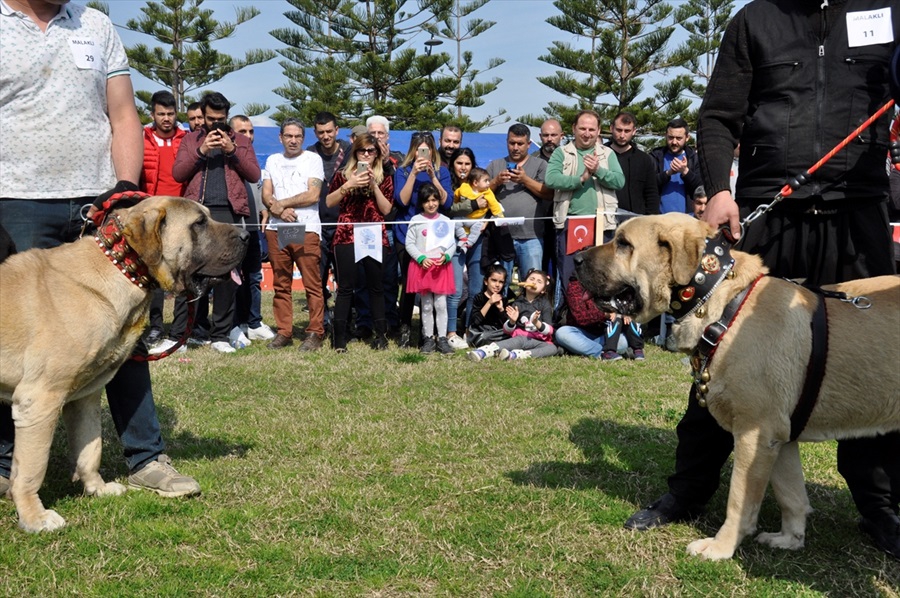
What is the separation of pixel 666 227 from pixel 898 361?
1110mm

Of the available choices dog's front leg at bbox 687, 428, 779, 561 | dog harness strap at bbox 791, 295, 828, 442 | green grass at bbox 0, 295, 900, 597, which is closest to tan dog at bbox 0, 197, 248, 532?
green grass at bbox 0, 295, 900, 597

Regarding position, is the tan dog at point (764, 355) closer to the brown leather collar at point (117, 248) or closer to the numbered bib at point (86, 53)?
the brown leather collar at point (117, 248)

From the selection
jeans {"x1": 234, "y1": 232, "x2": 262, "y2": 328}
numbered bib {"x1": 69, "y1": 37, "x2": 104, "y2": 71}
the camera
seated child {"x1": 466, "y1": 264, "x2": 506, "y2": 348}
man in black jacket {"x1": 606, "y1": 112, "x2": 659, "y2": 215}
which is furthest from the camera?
jeans {"x1": 234, "y1": 232, "x2": 262, "y2": 328}

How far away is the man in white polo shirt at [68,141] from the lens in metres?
4.02

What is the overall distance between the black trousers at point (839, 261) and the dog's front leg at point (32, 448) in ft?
10.3

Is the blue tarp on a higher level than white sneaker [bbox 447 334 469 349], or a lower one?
higher

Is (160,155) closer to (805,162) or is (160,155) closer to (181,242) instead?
(181,242)

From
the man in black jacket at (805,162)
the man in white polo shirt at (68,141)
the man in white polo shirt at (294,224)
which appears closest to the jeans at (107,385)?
the man in white polo shirt at (68,141)

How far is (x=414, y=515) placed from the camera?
13.6 ft

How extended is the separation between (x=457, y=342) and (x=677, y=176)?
12.6 feet

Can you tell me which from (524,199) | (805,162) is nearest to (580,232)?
(524,199)

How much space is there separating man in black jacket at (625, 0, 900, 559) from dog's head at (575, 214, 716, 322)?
0.31 m

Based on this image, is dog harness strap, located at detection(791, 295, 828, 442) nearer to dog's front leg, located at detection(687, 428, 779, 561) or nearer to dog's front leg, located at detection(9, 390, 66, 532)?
dog's front leg, located at detection(687, 428, 779, 561)

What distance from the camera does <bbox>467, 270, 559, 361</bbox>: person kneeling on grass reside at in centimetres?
915
